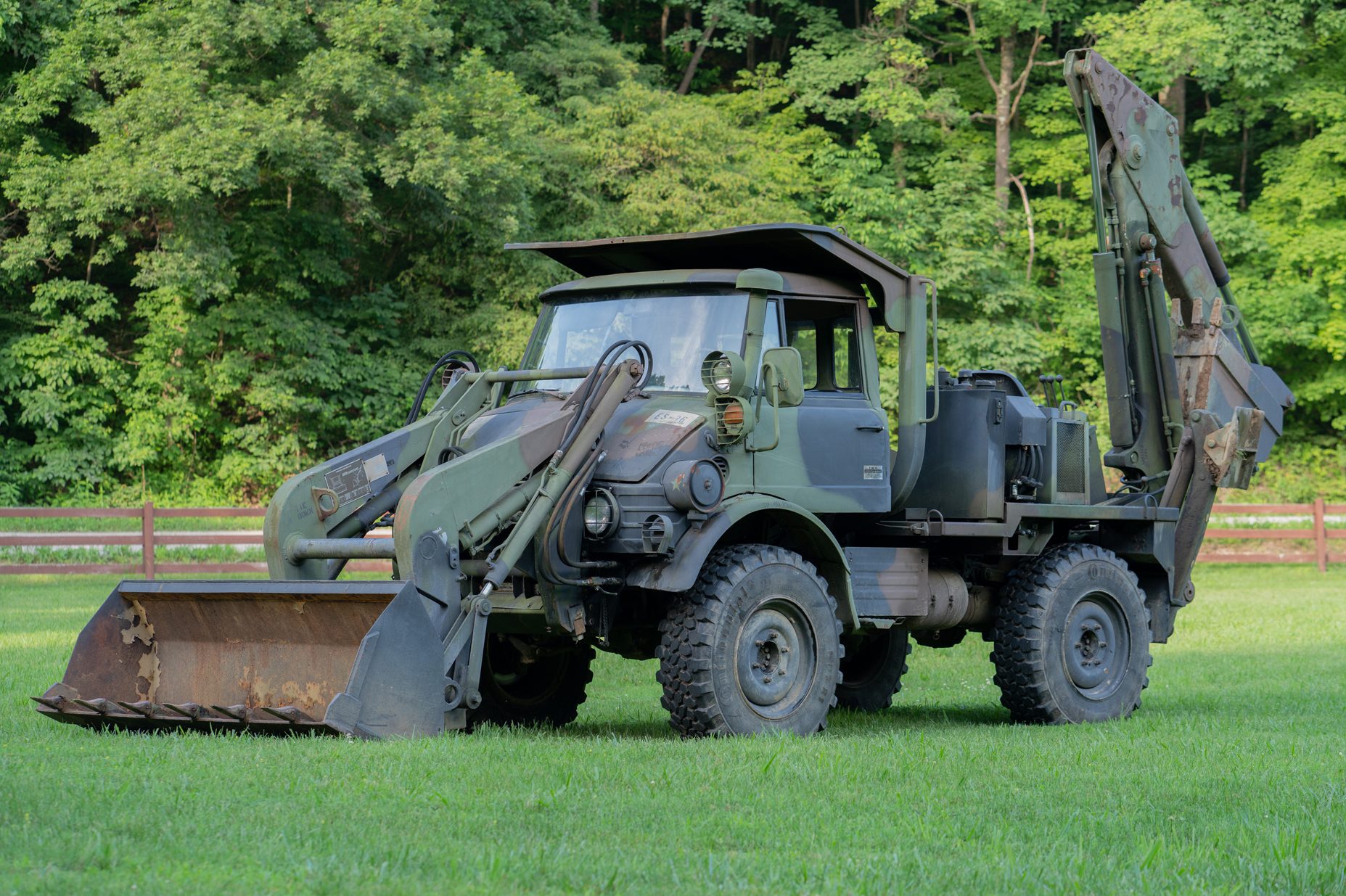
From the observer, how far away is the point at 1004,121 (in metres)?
43.6

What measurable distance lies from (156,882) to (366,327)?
107ft

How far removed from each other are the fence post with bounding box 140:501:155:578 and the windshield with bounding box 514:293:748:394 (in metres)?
16.6

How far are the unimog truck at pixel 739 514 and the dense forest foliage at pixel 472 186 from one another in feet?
69.0

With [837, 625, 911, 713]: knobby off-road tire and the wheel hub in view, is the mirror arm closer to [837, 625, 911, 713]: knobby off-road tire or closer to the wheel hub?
the wheel hub

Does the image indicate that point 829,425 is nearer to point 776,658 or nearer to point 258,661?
point 776,658

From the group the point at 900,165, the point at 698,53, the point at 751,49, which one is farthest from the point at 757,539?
the point at 751,49

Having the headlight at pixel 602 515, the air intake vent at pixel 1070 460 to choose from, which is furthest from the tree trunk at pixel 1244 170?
the headlight at pixel 602 515

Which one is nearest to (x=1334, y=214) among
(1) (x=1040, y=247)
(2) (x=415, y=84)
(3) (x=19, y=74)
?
(1) (x=1040, y=247)

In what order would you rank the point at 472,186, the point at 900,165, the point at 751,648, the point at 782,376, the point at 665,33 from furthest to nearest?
the point at 665,33, the point at 900,165, the point at 472,186, the point at 782,376, the point at 751,648

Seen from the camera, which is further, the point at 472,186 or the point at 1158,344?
the point at 472,186

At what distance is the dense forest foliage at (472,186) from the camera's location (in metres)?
32.7

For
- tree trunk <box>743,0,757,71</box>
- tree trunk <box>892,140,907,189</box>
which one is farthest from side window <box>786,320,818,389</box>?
tree trunk <box>743,0,757,71</box>

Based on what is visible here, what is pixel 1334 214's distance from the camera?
41.3 meters

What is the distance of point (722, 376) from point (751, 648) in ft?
5.13
